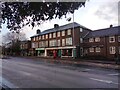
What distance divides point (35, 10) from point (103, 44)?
5082 centimetres

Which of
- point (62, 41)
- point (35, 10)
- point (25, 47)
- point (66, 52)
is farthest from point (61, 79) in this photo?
point (25, 47)

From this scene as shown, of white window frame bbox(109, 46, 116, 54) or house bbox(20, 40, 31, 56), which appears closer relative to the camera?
white window frame bbox(109, 46, 116, 54)

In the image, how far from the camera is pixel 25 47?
109375 millimetres

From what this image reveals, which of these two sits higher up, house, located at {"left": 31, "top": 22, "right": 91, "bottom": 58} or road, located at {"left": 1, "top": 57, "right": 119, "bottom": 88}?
house, located at {"left": 31, "top": 22, "right": 91, "bottom": 58}

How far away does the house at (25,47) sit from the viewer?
10542 centimetres

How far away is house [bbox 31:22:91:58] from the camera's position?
67562 millimetres

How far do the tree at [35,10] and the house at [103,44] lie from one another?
44807mm

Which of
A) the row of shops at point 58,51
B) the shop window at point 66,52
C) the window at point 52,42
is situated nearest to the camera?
the row of shops at point 58,51

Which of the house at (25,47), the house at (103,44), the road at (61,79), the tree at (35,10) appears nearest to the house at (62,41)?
the house at (103,44)

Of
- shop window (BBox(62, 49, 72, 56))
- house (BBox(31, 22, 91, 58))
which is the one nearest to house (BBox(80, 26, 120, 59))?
house (BBox(31, 22, 91, 58))

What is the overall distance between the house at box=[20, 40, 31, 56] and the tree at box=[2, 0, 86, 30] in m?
94.1

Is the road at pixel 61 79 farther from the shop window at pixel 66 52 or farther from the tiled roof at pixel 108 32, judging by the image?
the shop window at pixel 66 52

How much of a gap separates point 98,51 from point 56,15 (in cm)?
5186

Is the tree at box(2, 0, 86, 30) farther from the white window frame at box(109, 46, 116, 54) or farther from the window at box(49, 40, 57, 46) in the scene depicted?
the window at box(49, 40, 57, 46)
